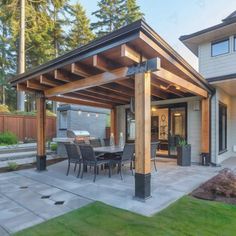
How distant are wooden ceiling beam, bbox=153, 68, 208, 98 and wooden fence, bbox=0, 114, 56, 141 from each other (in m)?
10.8

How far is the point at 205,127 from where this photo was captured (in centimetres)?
738

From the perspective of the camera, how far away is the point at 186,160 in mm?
7281

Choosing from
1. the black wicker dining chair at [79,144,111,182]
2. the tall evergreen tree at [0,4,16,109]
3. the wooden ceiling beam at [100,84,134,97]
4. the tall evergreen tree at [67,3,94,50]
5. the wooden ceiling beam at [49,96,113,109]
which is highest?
the tall evergreen tree at [67,3,94,50]

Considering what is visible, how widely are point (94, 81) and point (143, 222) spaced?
3.07m

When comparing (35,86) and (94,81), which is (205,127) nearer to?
(94,81)

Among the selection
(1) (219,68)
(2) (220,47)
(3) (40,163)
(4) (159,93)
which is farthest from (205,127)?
(3) (40,163)

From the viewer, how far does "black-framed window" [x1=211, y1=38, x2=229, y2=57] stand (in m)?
8.00

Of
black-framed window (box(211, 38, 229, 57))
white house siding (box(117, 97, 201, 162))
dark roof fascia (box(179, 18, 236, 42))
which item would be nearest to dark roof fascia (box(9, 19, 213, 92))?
white house siding (box(117, 97, 201, 162))

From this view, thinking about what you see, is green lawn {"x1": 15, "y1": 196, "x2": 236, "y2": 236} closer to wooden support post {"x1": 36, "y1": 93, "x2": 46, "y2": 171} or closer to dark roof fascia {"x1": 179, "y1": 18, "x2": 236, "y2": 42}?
wooden support post {"x1": 36, "y1": 93, "x2": 46, "y2": 171}

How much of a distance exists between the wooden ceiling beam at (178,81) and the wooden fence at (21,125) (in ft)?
35.4

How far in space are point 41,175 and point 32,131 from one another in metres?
8.91

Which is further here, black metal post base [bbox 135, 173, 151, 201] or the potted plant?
the potted plant

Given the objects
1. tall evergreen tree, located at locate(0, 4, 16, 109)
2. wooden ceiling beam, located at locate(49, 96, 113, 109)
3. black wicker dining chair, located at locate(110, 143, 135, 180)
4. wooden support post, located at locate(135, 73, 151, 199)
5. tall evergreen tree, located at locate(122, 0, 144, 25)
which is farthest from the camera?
tall evergreen tree, located at locate(122, 0, 144, 25)

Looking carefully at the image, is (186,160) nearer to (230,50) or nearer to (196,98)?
(196,98)
